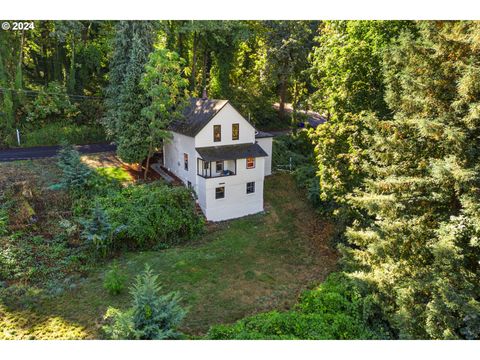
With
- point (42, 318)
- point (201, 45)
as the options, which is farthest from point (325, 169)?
point (201, 45)

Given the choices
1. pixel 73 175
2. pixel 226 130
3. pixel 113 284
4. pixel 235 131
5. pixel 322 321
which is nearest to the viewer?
pixel 322 321

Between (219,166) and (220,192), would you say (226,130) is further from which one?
(220,192)

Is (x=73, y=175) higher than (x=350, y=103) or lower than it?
lower

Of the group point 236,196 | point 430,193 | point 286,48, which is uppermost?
point 286,48

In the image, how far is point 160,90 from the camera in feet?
69.9

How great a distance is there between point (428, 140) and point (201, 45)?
26.4 m

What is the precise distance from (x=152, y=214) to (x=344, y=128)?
10943 mm

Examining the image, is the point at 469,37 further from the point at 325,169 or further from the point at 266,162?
the point at 266,162

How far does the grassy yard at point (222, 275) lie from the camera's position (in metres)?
13.3

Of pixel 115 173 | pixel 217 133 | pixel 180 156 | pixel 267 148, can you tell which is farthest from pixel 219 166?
pixel 115 173

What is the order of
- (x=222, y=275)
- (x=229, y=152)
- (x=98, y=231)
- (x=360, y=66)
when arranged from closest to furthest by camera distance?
(x=222, y=275) → (x=98, y=231) → (x=360, y=66) → (x=229, y=152)

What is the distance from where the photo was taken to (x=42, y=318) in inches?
525

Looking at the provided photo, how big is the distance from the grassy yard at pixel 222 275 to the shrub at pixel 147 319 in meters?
1.58

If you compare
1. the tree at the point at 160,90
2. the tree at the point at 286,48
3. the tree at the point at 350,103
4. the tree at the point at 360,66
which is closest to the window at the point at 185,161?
the tree at the point at 160,90
